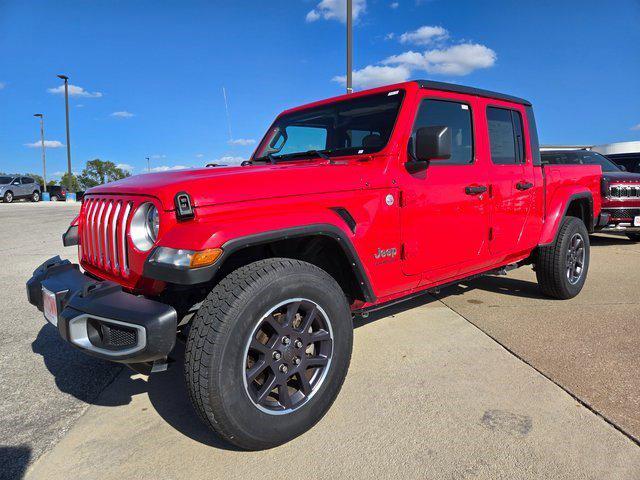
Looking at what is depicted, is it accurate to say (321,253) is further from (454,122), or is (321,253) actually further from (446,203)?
(454,122)

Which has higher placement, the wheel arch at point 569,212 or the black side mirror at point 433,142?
the black side mirror at point 433,142

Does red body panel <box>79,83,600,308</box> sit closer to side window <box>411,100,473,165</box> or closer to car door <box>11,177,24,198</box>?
side window <box>411,100,473,165</box>

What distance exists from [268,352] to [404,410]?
88cm

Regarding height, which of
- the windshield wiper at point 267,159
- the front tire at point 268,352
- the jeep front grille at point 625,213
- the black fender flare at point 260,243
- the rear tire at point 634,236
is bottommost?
the rear tire at point 634,236

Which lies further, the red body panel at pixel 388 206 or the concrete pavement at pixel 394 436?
the red body panel at pixel 388 206

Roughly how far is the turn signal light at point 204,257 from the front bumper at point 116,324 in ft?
0.75

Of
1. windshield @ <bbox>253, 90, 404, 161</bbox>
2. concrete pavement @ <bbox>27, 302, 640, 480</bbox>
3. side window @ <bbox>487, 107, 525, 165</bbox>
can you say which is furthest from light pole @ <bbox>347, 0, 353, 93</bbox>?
concrete pavement @ <bbox>27, 302, 640, 480</bbox>

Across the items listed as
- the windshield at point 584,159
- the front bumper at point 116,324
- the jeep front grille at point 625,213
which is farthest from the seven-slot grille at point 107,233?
the windshield at point 584,159

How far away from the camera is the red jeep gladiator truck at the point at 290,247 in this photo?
1956 millimetres

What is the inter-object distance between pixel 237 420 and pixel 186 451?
0.40 m

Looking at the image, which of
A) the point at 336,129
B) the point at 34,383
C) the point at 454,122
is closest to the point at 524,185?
the point at 454,122

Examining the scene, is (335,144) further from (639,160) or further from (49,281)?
(639,160)

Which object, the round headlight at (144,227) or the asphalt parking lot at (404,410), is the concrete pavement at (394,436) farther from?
the round headlight at (144,227)

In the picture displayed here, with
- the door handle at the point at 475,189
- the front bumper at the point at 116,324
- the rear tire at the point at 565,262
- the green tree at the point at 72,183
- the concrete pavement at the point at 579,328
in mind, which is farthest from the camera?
the green tree at the point at 72,183
